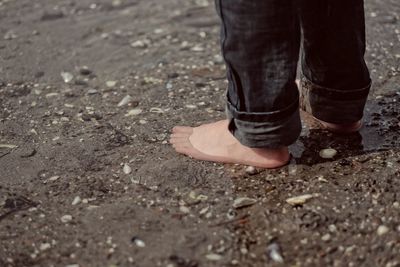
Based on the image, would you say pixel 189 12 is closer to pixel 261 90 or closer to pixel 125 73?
pixel 125 73

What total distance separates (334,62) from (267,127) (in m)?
0.35

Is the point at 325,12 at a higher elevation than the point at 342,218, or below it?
higher

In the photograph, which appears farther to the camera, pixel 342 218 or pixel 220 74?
pixel 220 74

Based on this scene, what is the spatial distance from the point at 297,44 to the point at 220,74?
1035mm

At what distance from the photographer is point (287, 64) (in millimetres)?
1605

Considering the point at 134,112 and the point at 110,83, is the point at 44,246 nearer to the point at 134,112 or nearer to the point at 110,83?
the point at 134,112

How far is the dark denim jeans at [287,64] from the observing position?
154 cm

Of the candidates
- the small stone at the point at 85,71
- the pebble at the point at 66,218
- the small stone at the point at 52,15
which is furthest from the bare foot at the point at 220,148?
the small stone at the point at 52,15

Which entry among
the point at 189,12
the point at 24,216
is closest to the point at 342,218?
the point at 24,216

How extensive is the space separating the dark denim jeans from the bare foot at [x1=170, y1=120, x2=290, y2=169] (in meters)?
0.08

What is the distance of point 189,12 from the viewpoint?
332 centimetres

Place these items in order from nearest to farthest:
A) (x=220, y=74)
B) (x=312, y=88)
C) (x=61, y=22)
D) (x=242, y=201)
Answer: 1. (x=242, y=201)
2. (x=312, y=88)
3. (x=220, y=74)
4. (x=61, y=22)

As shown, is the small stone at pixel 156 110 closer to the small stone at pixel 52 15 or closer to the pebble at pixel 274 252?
the pebble at pixel 274 252

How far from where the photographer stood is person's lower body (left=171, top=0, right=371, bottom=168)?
1.54 meters
